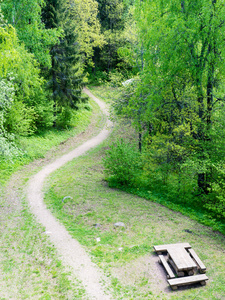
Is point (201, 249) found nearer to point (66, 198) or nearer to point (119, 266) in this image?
point (119, 266)

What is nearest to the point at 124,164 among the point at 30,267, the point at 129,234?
the point at 129,234

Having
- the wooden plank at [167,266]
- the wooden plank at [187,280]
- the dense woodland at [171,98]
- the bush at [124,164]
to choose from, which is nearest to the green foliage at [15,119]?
the dense woodland at [171,98]

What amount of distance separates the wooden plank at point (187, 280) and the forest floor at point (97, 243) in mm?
182

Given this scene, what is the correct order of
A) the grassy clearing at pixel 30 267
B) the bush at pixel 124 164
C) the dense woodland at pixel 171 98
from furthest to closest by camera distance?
the bush at pixel 124 164, the dense woodland at pixel 171 98, the grassy clearing at pixel 30 267

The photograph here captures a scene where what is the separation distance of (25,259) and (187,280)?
495cm

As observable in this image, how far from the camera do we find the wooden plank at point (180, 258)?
6.81 metres

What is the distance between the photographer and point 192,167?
10422 mm

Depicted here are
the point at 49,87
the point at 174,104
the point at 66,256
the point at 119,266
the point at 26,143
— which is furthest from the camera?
the point at 49,87

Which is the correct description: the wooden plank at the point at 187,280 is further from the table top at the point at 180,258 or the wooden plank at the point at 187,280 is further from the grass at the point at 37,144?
the grass at the point at 37,144

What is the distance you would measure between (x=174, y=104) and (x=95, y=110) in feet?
59.4

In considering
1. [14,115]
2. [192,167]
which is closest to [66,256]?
[192,167]

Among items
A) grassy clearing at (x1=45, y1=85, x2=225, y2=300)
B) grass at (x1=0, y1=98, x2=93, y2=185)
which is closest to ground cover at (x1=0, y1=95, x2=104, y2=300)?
grassy clearing at (x1=45, y1=85, x2=225, y2=300)

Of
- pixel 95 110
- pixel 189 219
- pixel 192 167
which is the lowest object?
pixel 189 219

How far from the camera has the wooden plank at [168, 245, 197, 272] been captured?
22.3 feet
